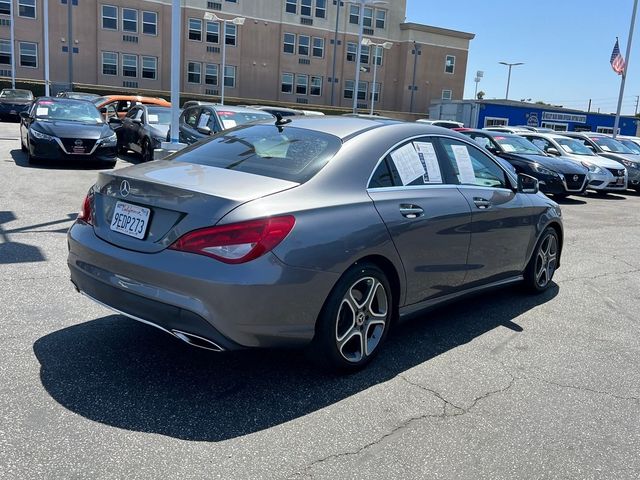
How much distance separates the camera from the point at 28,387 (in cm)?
332

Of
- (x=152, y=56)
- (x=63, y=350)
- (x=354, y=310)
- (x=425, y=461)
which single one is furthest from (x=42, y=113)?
(x=152, y=56)

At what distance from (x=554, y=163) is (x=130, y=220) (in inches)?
495

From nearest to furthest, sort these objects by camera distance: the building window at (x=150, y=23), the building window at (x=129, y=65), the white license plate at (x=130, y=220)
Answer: the white license plate at (x=130, y=220), the building window at (x=129, y=65), the building window at (x=150, y=23)

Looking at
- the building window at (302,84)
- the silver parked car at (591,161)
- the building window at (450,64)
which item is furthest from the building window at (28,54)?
the silver parked car at (591,161)

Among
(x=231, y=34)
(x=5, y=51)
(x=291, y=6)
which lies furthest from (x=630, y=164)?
(x=5, y=51)

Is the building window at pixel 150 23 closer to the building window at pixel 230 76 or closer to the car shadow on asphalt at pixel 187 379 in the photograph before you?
the building window at pixel 230 76

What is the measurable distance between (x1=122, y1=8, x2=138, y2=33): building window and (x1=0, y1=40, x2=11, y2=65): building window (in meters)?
7.66

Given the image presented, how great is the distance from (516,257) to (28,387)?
12.9 ft

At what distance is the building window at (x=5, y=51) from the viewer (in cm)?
4081

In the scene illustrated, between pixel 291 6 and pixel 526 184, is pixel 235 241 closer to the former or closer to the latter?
pixel 526 184

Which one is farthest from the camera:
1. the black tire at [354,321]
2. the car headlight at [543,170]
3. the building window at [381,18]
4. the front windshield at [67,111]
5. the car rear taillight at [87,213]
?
the building window at [381,18]

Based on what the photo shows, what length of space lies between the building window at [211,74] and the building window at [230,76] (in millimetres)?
772

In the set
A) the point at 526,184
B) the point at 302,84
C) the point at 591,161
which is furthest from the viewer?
the point at 302,84

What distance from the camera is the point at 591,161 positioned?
52.6 ft
